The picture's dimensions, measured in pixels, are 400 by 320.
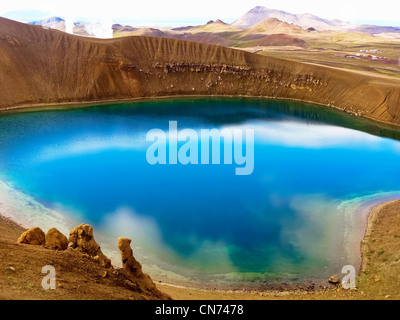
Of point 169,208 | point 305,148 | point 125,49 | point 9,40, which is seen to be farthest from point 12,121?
point 305,148

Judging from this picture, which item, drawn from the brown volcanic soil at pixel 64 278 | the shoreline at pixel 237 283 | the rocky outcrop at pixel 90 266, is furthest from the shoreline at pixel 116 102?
the brown volcanic soil at pixel 64 278

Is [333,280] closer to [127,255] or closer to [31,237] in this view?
[127,255]

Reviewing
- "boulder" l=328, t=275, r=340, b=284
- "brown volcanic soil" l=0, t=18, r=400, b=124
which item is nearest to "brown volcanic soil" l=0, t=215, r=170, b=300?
"boulder" l=328, t=275, r=340, b=284

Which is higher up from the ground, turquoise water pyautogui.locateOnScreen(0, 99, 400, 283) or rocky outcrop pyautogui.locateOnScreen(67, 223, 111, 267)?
turquoise water pyautogui.locateOnScreen(0, 99, 400, 283)

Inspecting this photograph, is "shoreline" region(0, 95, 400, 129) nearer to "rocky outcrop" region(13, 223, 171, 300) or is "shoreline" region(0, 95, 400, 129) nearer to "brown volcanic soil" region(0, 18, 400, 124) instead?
"brown volcanic soil" region(0, 18, 400, 124)

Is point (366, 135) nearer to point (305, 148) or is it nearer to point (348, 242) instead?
point (305, 148)

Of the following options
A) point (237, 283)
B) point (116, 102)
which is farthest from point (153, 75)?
point (237, 283)
